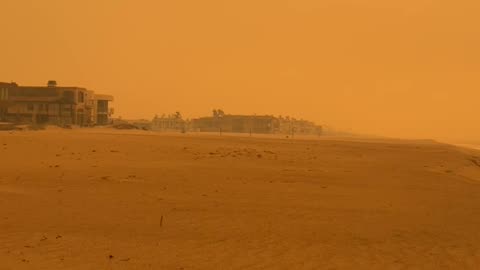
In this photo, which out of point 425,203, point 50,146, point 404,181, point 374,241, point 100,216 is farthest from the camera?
point 50,146

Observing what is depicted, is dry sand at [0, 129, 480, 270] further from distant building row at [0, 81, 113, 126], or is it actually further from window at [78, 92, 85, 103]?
window at [78, 92, 85, 103]

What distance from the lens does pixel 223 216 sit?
37.9 ft

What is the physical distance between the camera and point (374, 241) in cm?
1030

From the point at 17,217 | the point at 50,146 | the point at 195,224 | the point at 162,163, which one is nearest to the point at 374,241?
the point at 195,224

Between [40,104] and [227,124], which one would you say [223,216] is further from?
[227,124]

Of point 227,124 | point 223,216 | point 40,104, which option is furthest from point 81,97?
point 223,216

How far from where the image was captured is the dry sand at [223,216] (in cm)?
884

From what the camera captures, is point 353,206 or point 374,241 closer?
point 374,241

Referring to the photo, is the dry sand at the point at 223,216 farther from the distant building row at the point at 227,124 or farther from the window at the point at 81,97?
the distant building row at the point at 227,124

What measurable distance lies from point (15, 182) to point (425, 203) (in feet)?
31.0

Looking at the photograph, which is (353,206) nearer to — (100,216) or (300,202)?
(300,202)

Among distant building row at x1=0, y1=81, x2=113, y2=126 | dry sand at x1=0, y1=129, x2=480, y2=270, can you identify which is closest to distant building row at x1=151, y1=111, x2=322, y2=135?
distant building row at x1=0, y1=81, x2=113, y2=126

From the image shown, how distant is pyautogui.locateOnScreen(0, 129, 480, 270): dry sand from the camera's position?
8844 mm

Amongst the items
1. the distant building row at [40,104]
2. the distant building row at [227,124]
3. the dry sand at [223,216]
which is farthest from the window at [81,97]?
the dry sand at [223,216]
